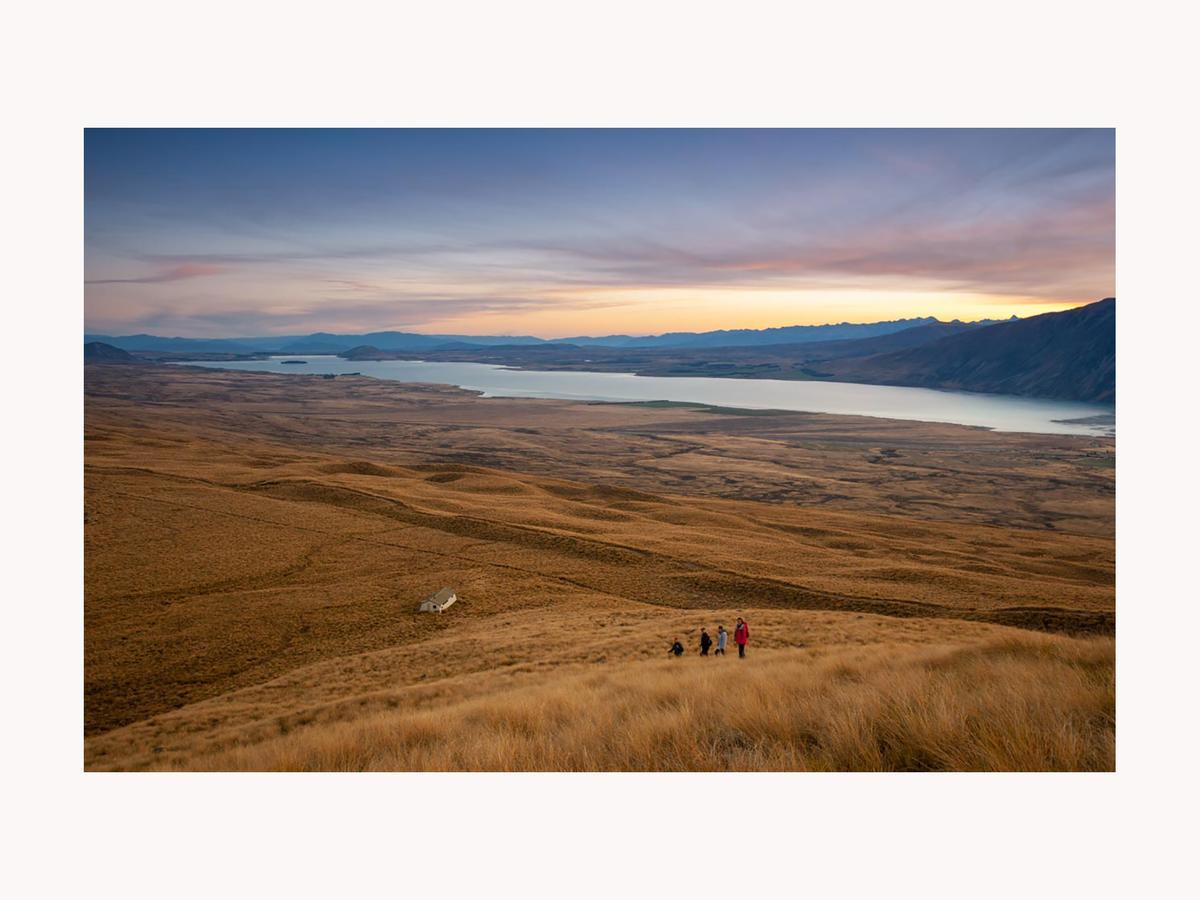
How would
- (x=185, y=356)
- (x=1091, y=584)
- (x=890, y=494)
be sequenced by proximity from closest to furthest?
1. (x=1091, y=584)
2. (x=890, y=494)
3. (x=185, y=356)

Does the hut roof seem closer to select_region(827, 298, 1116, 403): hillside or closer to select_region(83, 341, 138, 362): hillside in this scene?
select_region(83, 341, 138, 362): hillside

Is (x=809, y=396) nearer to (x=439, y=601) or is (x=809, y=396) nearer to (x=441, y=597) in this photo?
(x=441, y=597)

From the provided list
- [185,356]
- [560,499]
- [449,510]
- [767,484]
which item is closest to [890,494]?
[767,484]

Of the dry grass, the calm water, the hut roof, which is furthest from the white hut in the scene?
the calm water

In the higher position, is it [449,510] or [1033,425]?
[1033,425]

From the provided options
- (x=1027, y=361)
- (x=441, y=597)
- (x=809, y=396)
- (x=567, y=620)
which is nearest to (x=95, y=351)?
(x=441, y=597)
